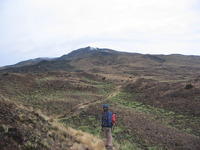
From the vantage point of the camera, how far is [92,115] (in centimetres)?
1936

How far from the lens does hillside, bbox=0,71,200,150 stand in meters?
8.19

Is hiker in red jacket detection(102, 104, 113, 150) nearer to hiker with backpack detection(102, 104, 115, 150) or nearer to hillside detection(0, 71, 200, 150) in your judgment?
hiker with backpack detection(102, 104, 115, 150)

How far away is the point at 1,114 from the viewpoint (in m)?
8.23

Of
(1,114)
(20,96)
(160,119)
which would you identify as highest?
(1,114)

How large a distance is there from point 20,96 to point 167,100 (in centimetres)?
1871

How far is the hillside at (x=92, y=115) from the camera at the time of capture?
8.19 meters

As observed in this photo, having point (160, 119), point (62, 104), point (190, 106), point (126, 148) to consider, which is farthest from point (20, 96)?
point (190, 106)

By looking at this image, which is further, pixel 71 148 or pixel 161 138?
pixel 161 138

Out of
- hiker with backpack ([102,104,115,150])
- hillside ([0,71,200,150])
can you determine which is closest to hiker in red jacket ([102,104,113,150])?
hiker with backpack ([102,104,115,150])

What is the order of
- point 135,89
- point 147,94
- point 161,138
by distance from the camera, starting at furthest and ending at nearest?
point 135,89 → point 147,94 → point 161,138

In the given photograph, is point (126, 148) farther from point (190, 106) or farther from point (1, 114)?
point (190, 106)

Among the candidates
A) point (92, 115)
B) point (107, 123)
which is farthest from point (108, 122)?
point (92, 115)

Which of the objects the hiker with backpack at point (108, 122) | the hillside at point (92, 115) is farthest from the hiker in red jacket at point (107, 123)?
the hillside at point (92, 115)

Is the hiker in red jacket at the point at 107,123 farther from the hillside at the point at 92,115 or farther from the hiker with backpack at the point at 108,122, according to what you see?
the hillside at the point at 92,115
